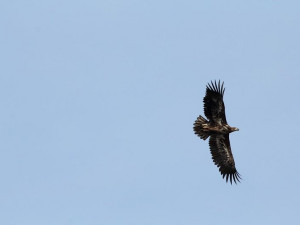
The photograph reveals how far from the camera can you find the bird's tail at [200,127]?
43356mm

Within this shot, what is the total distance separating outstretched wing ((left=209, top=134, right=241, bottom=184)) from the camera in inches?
1757

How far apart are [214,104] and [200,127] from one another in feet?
5.20

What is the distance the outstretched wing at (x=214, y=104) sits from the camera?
Result: 42344 mm

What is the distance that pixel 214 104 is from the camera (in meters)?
42.6

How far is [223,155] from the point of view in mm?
45125

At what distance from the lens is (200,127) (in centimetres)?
4353

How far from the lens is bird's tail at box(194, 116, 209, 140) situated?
142ft

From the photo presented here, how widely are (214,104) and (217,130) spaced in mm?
1592

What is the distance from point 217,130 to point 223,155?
6.85ft

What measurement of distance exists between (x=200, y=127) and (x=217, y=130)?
2.73 ft

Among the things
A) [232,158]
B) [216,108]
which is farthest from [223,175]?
[216,108]

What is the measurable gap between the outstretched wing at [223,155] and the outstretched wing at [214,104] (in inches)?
68.7

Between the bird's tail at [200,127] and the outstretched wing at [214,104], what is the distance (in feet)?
1.61

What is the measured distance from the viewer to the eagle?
42406 mm
